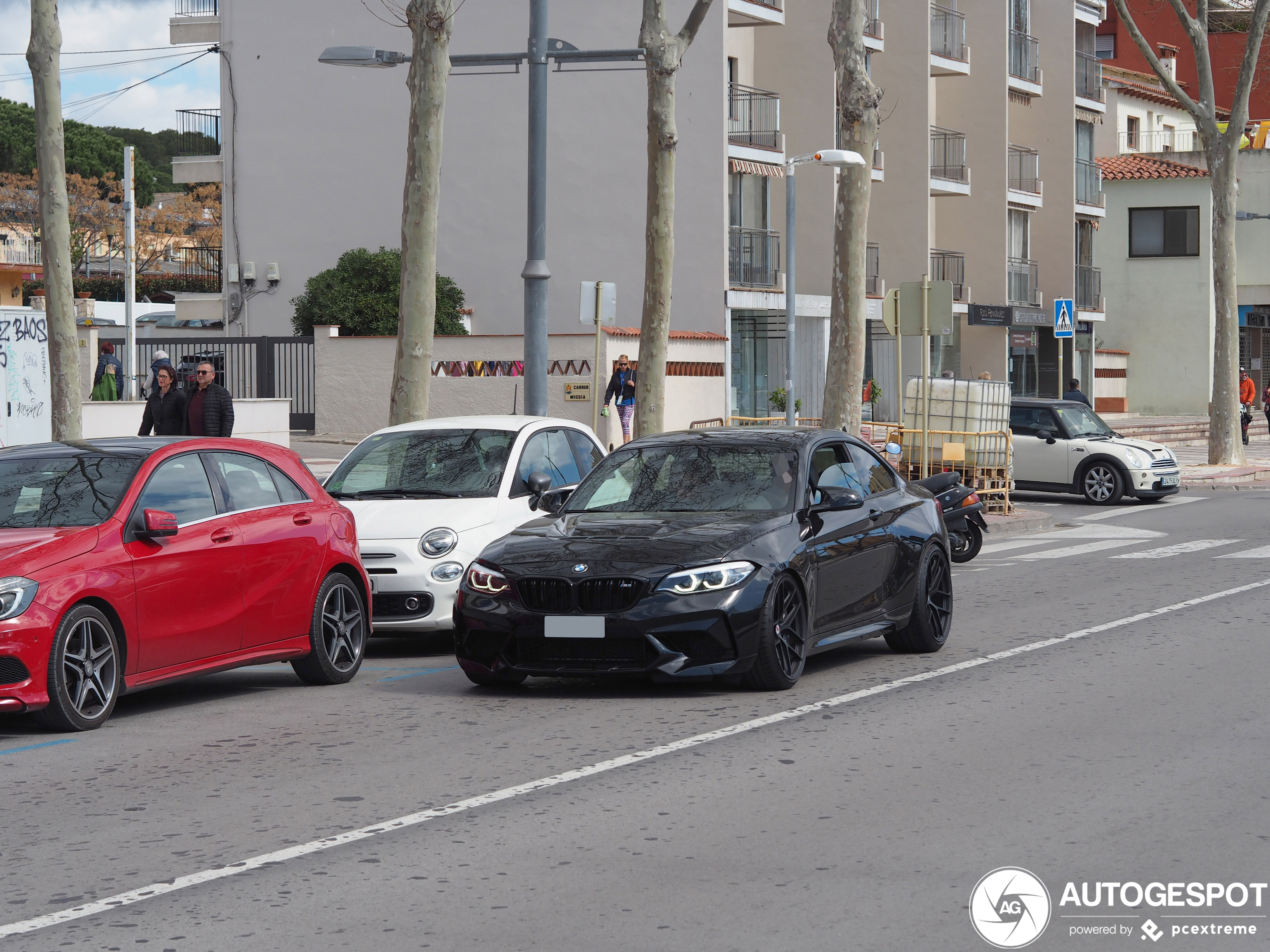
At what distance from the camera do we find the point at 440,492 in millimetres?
12398

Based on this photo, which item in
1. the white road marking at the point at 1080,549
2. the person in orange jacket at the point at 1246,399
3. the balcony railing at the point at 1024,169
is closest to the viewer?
the white road marking at the point at 1080,549

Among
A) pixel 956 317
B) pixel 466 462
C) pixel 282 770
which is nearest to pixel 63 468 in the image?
pixel 282 770

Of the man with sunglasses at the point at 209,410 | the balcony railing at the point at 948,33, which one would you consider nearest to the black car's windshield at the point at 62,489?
the man with sunglasses at the point at 209,410

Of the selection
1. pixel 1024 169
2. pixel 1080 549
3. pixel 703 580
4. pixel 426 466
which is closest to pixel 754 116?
pixel 1024 169

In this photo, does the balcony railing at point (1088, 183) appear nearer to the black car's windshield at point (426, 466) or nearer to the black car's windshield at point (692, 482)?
the black car's windshield at point (426, 466)

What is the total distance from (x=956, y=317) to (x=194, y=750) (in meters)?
43.2

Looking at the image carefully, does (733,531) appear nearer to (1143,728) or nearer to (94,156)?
(1143,728)

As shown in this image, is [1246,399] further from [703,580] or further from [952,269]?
[703,580]

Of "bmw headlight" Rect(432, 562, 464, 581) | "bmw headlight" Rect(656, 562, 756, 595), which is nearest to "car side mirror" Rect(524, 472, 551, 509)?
"bmw headlight" Rect(432, 562, 464, 581)

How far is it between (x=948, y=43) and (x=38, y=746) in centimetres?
4321

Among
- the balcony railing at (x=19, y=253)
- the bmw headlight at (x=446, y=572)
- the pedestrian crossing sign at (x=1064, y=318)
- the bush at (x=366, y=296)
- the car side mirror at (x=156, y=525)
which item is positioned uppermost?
the balcony railing at (x=19, y=253)

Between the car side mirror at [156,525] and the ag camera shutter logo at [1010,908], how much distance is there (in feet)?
16.6

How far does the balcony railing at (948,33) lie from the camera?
47.4 metres

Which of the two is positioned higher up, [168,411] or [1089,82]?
[1089,82]
